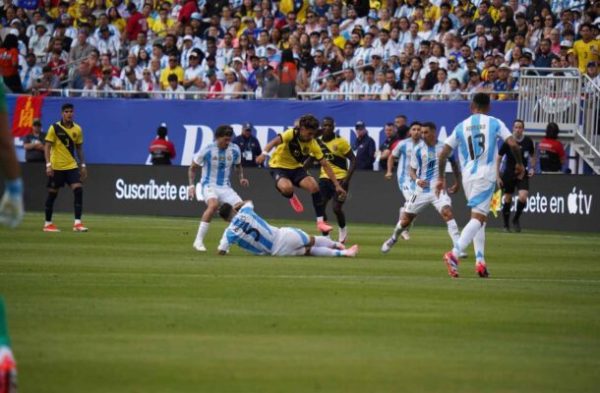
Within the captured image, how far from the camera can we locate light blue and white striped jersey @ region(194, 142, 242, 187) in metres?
22.5

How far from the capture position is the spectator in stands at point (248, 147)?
3466cm

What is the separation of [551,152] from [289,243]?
12395 millimetres

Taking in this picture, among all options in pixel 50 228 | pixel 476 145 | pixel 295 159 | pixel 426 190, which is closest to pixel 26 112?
pixel 50 228

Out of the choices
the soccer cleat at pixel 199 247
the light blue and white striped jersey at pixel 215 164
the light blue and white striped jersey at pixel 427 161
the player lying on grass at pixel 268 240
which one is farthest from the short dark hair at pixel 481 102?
the light blue and white striped jersey at pixel 215 164

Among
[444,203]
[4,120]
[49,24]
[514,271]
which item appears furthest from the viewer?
[49,24]

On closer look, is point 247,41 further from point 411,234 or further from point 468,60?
point 411,234

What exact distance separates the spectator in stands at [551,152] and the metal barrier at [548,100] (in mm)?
520

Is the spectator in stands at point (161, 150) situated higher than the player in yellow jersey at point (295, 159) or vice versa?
the player in yellow jersey at point (295, 159)

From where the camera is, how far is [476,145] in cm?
1744

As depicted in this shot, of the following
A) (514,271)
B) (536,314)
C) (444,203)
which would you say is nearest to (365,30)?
(444,203)

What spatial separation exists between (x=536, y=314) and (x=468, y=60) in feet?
63.9

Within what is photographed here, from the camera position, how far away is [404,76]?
110 feet

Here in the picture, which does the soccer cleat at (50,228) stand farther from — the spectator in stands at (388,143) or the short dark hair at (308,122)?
the spectator in stands at (388,143)

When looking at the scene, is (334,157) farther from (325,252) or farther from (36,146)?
(36,146)
